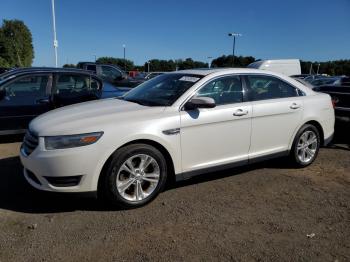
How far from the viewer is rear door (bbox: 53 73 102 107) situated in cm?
732

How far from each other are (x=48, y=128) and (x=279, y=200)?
280cm

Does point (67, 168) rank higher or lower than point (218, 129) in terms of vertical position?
lower

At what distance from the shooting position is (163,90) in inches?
192

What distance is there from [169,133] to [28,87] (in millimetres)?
4123

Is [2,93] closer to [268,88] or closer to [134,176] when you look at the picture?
[134,176]

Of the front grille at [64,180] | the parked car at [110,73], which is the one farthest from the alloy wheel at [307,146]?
the parked car at [110,73]

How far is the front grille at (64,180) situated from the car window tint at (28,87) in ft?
12.5

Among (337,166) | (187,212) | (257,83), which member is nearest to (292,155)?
(337,166)

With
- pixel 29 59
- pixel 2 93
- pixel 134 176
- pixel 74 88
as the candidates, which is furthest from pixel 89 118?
pixel 29 59

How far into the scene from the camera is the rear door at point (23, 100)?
6.90 m

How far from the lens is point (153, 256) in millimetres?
3152

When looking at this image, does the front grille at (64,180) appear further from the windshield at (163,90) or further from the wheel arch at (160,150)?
the windshield at (163,90)

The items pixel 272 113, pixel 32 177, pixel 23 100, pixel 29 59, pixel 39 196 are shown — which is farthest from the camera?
pixel 29 59

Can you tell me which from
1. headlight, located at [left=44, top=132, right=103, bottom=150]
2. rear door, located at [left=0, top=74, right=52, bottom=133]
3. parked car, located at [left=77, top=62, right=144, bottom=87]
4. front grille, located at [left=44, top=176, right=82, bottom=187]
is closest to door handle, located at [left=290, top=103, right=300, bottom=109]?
headlight, located at [left=44, top=132, right=103, bottom=150]
